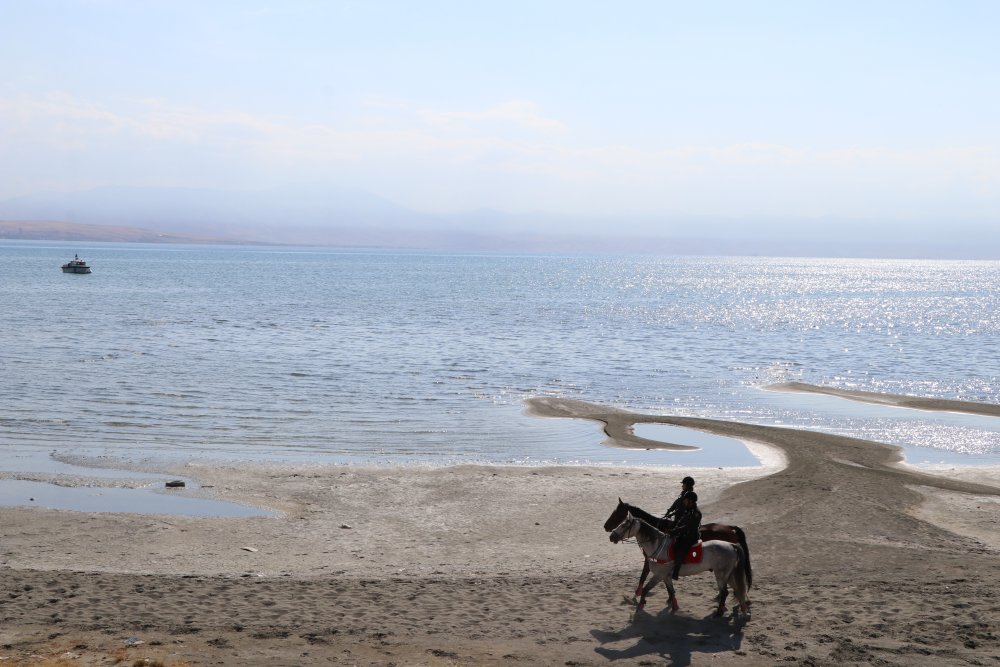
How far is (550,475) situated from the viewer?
2438 cm

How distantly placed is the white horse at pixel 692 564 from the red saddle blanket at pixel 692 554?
39mm

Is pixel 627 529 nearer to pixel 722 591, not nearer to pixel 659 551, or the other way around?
pixel 659 551

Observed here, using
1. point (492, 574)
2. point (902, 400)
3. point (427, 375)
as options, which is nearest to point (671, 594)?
point (492, 574)

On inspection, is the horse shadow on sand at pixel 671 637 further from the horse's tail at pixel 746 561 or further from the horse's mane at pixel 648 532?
the horse's mane at pixel 648 532

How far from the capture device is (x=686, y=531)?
13.7 m

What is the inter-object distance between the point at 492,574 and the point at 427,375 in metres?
28.1

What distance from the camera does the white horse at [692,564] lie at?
44.4 feet

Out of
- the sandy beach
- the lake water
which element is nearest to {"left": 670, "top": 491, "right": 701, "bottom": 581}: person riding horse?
the sandy beach

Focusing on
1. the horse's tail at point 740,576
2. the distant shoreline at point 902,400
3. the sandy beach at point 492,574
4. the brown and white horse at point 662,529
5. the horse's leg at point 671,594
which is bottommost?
the distant shoreline at point 902,400

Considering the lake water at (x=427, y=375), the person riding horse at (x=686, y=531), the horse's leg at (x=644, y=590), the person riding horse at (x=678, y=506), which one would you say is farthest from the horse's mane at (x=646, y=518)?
the lake water at (x=427, y=375)

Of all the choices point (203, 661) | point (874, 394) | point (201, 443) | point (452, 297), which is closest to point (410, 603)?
point (203, 661)

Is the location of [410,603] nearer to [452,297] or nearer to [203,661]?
[203,661]

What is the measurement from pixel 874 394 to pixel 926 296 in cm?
11344

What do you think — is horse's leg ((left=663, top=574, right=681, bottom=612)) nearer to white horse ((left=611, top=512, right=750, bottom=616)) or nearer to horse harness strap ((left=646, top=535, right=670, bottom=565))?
white horse ((left=611, top=512, right=750, bottom=616))
